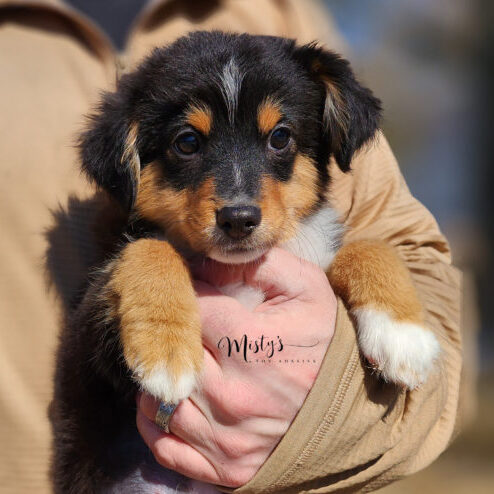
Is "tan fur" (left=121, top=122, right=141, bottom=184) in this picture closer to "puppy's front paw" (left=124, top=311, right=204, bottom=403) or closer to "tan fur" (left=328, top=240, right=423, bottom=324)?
"puppy's front paw" (left=124, top=311, right=204, bottom=403)

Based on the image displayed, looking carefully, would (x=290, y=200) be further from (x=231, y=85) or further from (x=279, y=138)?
(x=231, y=85)

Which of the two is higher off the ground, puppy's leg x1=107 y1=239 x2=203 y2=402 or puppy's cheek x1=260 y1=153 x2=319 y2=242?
puppy's cheek x1=260 y1=153 x2=319 y2=242

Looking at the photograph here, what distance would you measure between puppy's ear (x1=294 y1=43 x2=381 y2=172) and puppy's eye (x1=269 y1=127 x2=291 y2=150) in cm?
25

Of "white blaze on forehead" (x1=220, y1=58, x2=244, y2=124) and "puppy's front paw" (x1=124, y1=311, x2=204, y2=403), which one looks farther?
"white blaze on forehead" (x1=220, y1=58, x2=244, y2=124)

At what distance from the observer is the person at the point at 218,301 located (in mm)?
2074

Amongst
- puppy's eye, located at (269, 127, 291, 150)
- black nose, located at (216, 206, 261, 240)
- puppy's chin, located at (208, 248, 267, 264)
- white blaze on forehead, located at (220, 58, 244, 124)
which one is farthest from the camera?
puppy's eye, located at (269, 127, 291, 150)

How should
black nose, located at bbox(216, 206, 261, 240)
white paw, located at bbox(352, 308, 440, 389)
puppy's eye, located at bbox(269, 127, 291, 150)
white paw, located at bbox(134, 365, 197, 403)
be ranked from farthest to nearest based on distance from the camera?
puppy's eye, located at bbox(269, 127, 291, 150) < black nose, located at bbox(216, 206, 261, 240) < white paw, located at bbox(352, 308, 440, 389) < white paw, located at bbox(134, 365, 197, 403)

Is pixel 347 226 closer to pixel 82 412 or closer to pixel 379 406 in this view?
pixel 379 406

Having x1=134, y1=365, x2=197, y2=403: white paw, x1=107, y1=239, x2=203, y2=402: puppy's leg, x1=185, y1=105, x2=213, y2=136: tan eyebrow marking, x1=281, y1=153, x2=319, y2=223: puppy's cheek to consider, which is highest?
x1=185, y1=105, x2=213, y2=136: tan eyebrow marking

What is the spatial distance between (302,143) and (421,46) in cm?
1115

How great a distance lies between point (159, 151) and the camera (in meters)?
2.63

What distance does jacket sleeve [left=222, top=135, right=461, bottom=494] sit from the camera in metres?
2.03

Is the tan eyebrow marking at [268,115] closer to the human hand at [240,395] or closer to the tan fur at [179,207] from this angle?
the tan fur at [179,207]

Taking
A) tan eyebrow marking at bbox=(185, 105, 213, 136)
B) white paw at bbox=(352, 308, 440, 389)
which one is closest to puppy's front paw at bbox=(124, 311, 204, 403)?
white paw at bbox=(352, 308, 440, 389)
